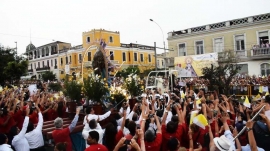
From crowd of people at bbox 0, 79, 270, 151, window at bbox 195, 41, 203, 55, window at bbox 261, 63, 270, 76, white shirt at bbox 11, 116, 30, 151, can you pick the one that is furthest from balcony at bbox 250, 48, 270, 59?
white shirt at bbox 11, 116, 30, 151

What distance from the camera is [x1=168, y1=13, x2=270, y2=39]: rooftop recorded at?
26198 millimetres

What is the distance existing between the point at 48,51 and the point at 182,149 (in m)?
62.4

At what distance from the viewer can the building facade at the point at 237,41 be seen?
25766 mm

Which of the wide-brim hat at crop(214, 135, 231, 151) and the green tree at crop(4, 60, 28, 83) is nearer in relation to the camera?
the wide-brim hat at crop(214, 135, 231, 151)

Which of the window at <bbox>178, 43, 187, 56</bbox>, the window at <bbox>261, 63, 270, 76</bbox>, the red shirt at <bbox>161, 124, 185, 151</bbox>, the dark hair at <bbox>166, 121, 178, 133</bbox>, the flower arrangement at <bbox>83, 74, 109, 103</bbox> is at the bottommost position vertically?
the red shirt at <bbox>161, 124, 185, 151</bbox>

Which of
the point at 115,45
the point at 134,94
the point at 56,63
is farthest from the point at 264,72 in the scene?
the point at 56,63

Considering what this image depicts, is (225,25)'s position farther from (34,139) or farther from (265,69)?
(34,139)

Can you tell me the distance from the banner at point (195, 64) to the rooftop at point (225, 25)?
5451 mm

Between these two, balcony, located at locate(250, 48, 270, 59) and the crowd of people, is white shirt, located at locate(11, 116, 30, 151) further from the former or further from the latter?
balcony, located at locate(250, 48, 270, 59)

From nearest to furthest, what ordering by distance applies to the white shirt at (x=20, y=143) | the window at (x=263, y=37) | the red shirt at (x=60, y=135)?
the white shirt at (x=20, y=143) < the red shirt at (x=60, y=135) < the window at (x=263, y=37)

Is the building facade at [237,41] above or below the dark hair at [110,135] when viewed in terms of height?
above

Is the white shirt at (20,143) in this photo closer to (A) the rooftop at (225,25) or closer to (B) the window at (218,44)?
(A) the rooftop at (225,25)

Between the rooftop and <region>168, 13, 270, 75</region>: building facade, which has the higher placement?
the rooftop

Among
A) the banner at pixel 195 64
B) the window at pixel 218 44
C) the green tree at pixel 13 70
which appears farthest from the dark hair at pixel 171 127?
the window at pixel 218 44
